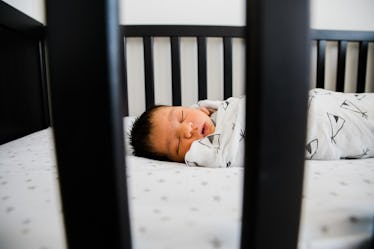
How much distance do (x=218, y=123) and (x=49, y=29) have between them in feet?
2.00

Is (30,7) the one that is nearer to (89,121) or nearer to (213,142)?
(213,142)

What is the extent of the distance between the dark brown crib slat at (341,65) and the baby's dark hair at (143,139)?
0.96 m

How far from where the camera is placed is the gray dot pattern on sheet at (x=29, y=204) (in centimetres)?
29

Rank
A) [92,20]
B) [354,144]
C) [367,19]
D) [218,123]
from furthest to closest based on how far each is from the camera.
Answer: [367,19] → [218,123] → [354,144] → [92,20]

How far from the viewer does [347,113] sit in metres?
0.69

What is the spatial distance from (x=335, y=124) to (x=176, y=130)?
42 cm

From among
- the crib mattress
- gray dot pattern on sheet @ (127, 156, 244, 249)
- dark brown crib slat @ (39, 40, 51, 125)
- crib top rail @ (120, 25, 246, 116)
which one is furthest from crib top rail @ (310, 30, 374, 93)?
dark brown crib slat @ (39, 40, 51, 125)

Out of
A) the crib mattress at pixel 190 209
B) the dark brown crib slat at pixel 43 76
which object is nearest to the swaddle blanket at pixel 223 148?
the crib mattress at pixel 190 209

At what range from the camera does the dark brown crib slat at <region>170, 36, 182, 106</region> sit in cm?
112

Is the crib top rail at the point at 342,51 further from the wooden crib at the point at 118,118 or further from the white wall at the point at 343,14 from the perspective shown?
the wooden crib at the point at 118,118

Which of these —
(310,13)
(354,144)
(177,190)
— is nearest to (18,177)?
(177,190)

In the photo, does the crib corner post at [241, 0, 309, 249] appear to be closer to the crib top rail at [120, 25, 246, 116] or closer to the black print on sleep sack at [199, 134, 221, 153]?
the black print on sleep sack at [199, 134, 221, 153]

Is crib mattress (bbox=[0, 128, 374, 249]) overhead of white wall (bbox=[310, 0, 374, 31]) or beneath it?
beneath

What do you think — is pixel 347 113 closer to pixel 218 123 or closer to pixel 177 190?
pixel 218 123
